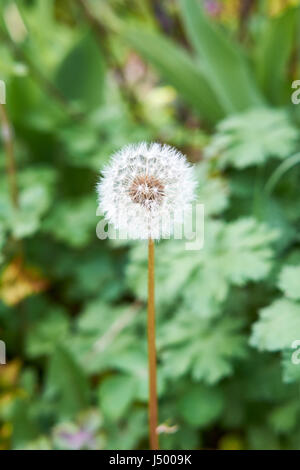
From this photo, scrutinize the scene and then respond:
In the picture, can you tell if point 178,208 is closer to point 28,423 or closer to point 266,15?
point 28,423

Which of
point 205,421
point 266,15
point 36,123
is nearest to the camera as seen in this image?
point 205,421

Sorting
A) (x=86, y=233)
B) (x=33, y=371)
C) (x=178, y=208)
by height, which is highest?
(x=86, y=233)

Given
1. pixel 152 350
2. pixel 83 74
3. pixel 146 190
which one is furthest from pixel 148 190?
pixel 83 74

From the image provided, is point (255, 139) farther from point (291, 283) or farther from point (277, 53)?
point (277, 53)

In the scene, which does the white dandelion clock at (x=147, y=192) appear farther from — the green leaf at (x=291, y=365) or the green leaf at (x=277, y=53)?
the green leaf at (x=277, y=53)

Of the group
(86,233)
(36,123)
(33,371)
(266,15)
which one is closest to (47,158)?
(36,123)

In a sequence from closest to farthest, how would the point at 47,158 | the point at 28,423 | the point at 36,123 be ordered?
1. the point at 28,423
2. the point at 36,123
3. the point at 47,158

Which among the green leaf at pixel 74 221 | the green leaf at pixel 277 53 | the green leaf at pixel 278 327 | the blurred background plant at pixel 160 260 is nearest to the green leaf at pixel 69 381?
the blurred background plant at pixel 160 260

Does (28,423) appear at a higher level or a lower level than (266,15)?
lower
